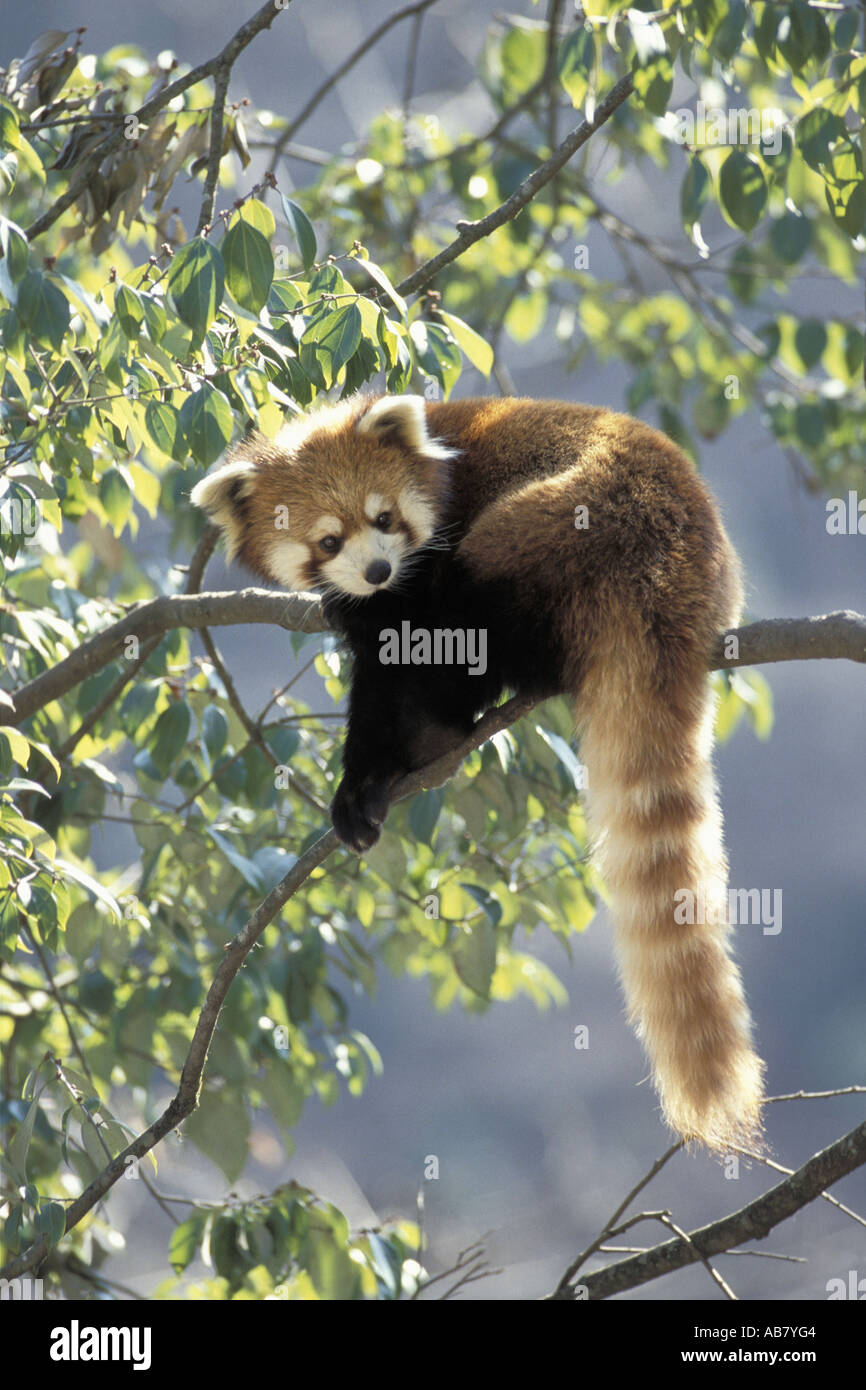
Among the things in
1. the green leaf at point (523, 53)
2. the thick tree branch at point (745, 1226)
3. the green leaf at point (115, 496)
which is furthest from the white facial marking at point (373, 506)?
the green leaf at point (523, 53)

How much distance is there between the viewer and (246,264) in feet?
7.25

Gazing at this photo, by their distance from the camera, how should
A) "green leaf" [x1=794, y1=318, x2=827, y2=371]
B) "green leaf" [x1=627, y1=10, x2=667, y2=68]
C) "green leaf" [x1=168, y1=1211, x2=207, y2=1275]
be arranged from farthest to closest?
1. "green leaf" [x1=794, y1=318, x2=827, y2=371]
2. "green leaf" [x1=168, y1=1211, x2=207, y2=1275]
3. "green leaf" [x1=627, y1=10, x2=667, y2=68]

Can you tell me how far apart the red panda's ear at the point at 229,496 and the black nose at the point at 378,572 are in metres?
0.44

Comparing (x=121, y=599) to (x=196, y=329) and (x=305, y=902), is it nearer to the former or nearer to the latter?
(x=305, y=902)

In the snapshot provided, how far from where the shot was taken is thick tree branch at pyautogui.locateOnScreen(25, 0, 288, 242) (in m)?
2.78

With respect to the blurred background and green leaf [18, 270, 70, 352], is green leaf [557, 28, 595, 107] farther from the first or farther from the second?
the blurred background

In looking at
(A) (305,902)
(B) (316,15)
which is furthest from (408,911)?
(B) (316,15)

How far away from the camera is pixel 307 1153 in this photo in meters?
7.91

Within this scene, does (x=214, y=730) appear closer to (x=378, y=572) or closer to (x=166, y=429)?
A: (x=378, y=572)

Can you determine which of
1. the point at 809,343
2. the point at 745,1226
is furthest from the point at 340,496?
the point at 809,343

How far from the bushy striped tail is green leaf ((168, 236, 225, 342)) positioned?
1.03m

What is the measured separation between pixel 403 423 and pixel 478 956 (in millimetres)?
1277

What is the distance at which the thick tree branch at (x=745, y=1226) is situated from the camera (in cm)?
215

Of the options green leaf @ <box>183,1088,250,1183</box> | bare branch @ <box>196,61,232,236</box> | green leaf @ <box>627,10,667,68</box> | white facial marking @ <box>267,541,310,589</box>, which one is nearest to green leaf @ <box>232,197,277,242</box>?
bare branch @ <box>196,61,232,236</box>
